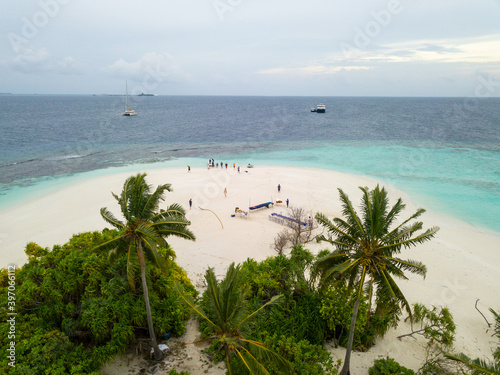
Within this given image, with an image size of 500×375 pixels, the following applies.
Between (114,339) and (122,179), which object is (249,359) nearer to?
(114,339)

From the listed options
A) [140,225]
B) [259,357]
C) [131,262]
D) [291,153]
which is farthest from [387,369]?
[291,153]

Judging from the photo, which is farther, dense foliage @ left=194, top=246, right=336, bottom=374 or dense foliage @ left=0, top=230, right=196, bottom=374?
dense foliage @ left=194, top=246, right=336, bottom=374

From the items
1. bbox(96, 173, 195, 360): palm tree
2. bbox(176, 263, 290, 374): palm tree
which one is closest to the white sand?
bbox(176, 263, 290, 374): palm tree

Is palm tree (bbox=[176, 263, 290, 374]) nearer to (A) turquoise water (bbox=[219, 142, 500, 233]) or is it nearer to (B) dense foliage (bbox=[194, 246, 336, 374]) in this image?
(B) dense foliage (bbox=[194, 246, 336, 374])

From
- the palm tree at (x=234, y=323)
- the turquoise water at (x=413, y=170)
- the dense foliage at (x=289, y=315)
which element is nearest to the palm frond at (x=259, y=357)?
the palm tree at (x=234, y=323)

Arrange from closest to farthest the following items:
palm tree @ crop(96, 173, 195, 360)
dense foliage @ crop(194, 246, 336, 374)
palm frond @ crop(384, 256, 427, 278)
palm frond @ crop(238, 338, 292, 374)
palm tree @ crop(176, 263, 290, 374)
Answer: palm frond @ crop(238, 338, 292, 374) → palm tree @ crop(176, 263, 290, 374) → palm frond @ crop(384, 256, 427, 278) → dense foliage @ crop(194, 246, 336, 374) → palm tree @ crop(96, 173, 195, 360)

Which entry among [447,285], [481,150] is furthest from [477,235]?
[481,150]

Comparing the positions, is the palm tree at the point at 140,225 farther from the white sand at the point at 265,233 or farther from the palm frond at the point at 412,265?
the palm frond at the point at 412,265
